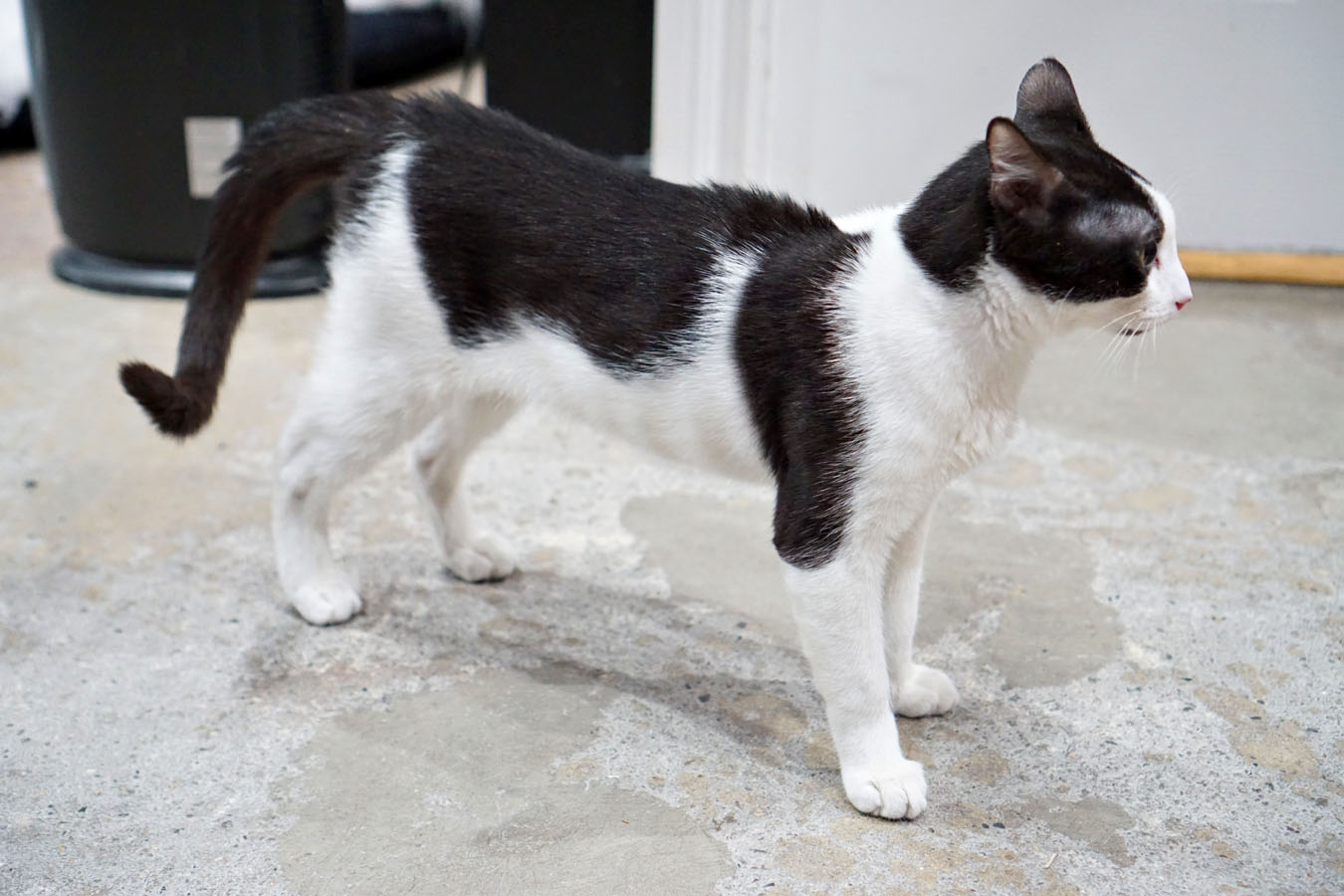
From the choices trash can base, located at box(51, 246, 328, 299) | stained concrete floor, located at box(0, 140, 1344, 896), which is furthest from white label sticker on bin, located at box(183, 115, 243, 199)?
stained concrete floor, located at box(0, 140, 1344, 896)

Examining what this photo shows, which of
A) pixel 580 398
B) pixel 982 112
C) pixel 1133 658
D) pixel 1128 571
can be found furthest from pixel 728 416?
pixel 982 112

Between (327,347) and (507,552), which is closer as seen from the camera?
(327,347)

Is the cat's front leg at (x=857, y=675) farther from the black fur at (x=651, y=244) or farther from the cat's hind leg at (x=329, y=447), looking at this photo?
the cat's hind leg at (x=329, y=447)

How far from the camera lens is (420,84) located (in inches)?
237

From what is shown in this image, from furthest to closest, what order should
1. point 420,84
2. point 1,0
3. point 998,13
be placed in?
point 420,84, point 1,0, point 998,13

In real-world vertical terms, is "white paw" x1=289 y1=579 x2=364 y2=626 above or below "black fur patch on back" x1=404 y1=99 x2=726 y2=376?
below

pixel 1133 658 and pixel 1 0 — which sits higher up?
pixel 1 0

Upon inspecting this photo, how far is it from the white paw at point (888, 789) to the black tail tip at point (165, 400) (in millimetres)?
1154

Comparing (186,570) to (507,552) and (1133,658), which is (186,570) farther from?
(1133,658)

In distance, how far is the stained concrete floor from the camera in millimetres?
1667

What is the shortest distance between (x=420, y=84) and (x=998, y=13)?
134 inches

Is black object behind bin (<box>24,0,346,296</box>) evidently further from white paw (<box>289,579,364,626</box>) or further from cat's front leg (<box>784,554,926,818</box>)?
cat's front leg (<box>784,554,926,818</box>)

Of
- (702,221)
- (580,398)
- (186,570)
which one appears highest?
(702,221)

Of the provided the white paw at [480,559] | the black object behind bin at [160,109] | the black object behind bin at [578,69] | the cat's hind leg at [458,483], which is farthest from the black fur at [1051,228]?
the black object behind bin at [578,69]
